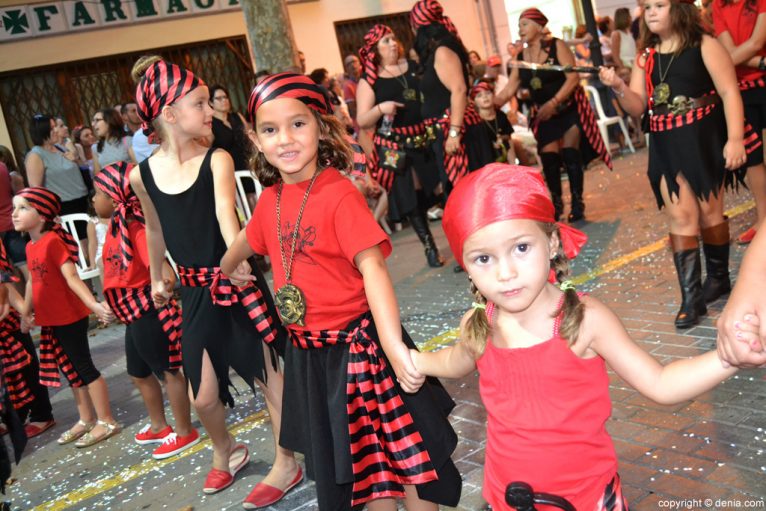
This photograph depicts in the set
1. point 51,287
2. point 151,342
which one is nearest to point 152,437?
point 151,342

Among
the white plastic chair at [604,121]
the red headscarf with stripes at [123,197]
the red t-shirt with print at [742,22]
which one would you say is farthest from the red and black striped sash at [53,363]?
the white plastic chair at [604,121]

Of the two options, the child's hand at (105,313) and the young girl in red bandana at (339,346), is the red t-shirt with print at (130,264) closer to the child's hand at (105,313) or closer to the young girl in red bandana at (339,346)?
the child's hand at (105,313)

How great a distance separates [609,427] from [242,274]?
1.82 meters

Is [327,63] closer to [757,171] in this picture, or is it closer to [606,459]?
[757,171]

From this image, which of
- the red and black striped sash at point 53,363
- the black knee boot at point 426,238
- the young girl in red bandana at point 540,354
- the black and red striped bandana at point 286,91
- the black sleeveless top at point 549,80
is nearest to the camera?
the young girl in red bandana at point 540,354

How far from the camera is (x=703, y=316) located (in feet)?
16.1

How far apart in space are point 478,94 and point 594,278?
327cm

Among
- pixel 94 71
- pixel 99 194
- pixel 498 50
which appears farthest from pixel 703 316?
pixel 498 50

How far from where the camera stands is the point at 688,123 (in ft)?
16.1

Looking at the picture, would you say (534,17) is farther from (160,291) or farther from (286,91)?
(286,91)

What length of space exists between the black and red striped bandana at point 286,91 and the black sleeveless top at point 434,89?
181 inches

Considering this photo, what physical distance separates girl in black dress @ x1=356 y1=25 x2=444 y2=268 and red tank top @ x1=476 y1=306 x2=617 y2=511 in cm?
593

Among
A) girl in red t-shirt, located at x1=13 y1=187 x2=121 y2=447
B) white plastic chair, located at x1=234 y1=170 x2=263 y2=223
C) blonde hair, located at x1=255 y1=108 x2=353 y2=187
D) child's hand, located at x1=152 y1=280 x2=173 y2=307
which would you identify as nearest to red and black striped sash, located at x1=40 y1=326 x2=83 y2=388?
girl in red t-shirt, located at x1=13 y1=187 x2=121 y2=447

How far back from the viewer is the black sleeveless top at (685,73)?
4.80 meters
